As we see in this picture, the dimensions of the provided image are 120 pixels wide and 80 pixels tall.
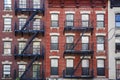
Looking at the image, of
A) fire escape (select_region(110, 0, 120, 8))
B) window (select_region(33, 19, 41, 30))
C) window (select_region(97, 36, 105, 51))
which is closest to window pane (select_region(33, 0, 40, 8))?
window (select_region(33, 19, 41, 30))

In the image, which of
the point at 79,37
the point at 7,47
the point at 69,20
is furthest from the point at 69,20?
the point at 7,47

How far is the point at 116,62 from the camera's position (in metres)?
45.3

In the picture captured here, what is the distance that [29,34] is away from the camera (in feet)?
150

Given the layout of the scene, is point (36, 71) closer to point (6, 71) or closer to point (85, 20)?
point (6, 71)

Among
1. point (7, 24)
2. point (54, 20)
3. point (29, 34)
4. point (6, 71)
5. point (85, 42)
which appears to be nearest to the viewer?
point (6, 71)

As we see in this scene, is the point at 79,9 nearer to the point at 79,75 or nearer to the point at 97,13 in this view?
the point at 97,13

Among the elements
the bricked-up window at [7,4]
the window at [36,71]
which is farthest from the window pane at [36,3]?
the window at [36,71]

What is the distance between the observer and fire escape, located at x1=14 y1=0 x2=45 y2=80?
1769 inches

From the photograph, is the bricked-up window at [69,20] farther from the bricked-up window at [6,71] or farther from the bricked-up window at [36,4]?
the bricked-up window at [6,71]

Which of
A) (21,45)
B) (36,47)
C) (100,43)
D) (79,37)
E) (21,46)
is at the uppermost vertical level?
(79,37)

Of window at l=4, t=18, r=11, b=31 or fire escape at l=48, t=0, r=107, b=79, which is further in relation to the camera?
window at l=4, t=18, r=11, b=31

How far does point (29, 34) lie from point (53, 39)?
2.91m

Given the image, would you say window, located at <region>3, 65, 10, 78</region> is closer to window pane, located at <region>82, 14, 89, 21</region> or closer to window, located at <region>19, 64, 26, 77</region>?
window, located at <region>19, 64, 26, 77</region>

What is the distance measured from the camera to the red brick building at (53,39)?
45125mm
